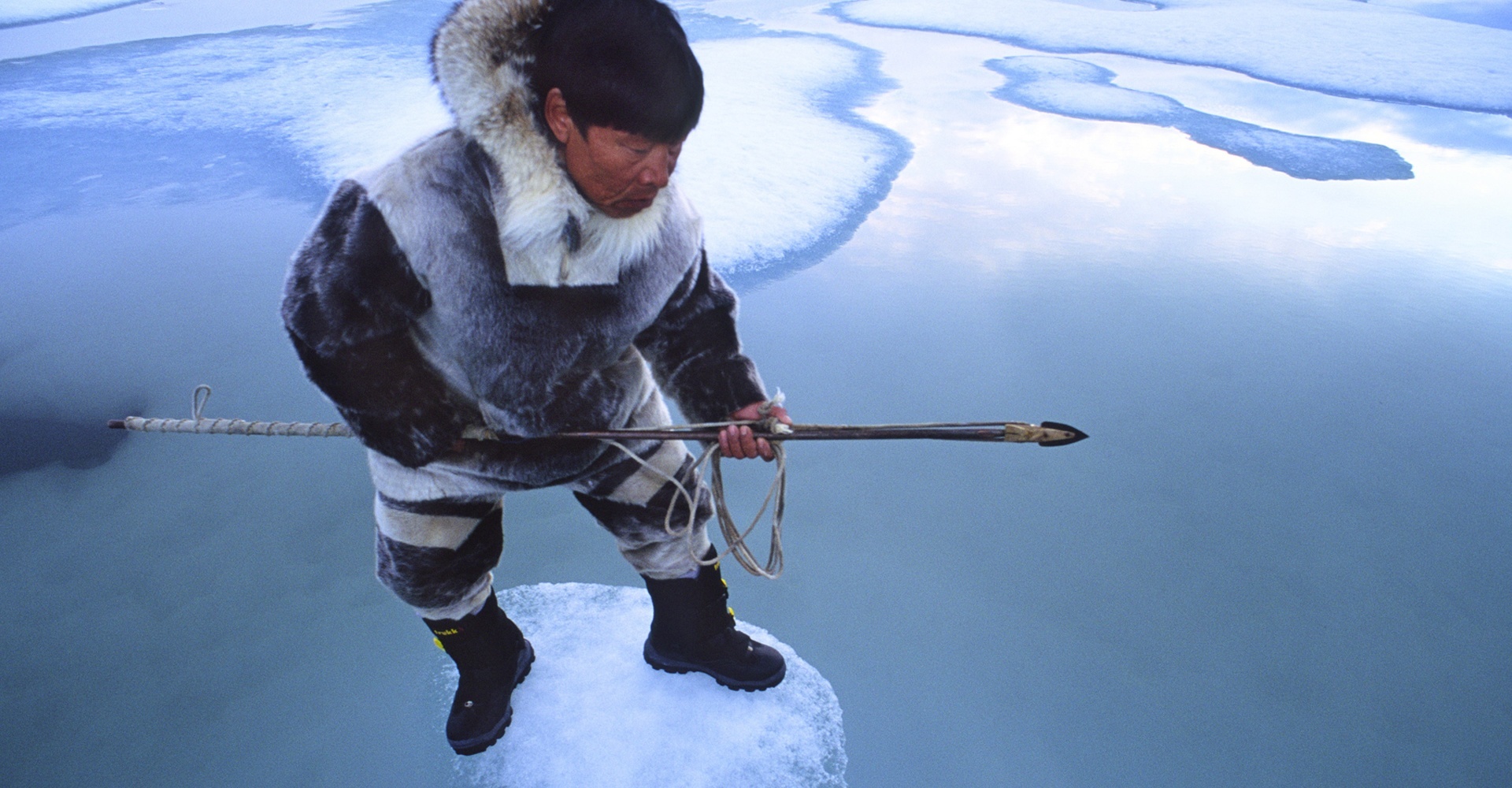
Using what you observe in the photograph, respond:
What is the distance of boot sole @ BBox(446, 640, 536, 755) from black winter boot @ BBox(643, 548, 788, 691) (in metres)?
0.23

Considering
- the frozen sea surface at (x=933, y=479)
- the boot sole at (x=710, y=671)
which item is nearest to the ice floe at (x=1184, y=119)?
the frozen sea surface at (x=933, y=479)

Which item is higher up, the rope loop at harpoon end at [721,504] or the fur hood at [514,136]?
the fur hood at [514,136]

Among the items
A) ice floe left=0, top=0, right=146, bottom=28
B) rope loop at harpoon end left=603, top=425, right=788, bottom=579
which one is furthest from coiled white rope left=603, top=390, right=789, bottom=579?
ice floe left=0, top=0, right=146, bottom=28

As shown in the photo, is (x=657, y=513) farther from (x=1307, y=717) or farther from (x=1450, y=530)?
(x=1450, y=530)

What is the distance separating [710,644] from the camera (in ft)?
5.03

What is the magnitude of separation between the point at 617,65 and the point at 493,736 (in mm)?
1135

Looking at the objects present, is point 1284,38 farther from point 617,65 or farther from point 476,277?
point 476,277

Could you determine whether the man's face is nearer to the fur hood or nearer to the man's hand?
the fur hood

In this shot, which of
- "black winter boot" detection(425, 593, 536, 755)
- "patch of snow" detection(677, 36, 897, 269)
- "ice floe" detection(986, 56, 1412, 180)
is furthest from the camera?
"ice floe" detection(986, 56, 1412, 180)

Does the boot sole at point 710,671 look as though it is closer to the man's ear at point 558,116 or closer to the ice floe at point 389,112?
the man's ear at point 558,116

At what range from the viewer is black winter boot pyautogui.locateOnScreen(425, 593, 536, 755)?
1.40 metres

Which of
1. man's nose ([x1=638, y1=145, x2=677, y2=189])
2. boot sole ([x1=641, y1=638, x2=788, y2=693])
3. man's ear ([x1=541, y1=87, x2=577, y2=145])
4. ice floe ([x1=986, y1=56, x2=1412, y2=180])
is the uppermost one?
man's ear ([x1=541, y1=87, x2=577, y2=145])

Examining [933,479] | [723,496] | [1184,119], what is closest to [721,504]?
[723,496]

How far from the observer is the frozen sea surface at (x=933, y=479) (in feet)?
4.88
